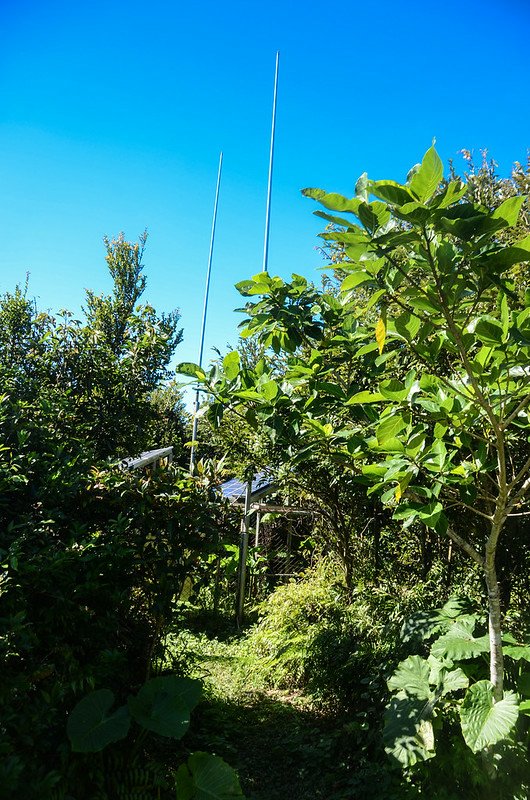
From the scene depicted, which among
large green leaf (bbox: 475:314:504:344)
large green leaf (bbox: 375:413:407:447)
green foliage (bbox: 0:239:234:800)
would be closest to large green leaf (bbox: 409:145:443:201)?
large green leaf (bbox: 475:314:504:344)

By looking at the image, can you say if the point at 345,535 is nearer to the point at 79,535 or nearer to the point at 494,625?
the point at 494,625

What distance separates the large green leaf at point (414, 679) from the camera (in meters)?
2.86

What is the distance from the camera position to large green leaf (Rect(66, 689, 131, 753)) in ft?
7.80

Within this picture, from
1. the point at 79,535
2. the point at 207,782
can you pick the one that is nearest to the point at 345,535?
the point at 207,782

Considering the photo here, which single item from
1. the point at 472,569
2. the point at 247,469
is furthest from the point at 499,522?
the point at 247,469

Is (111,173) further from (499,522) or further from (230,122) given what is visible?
(499,522)

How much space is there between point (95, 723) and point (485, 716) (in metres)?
1.89

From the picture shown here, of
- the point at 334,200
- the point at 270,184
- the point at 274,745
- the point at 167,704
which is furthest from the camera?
the point at 270,184

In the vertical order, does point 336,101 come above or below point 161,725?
above

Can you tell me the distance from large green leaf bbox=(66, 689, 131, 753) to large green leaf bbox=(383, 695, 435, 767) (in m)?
1.39

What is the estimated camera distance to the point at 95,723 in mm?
2477

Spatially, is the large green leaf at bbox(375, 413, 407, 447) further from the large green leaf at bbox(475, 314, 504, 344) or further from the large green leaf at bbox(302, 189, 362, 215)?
the large green leaf at bbox(302, 189, 362, 215)

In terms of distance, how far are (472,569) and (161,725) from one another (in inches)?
101

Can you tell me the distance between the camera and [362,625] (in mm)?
4086
